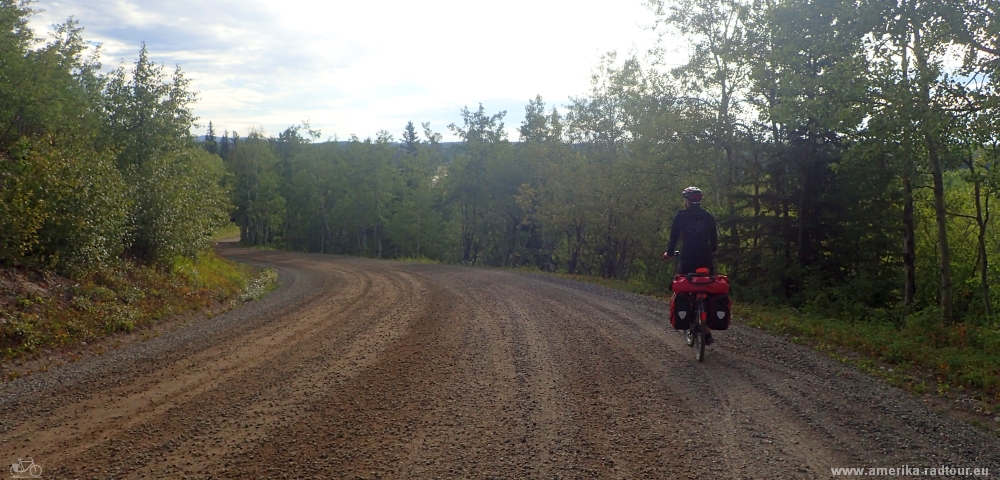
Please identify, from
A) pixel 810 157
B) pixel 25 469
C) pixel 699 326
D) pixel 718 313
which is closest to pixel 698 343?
pixel 699 326

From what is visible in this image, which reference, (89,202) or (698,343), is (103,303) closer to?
(89,202)

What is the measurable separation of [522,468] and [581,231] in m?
30.8

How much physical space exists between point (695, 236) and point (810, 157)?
9121 mm

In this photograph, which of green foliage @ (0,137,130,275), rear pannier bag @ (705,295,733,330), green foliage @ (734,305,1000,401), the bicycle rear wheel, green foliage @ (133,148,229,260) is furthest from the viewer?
green foliage @ (133,148,229,260)

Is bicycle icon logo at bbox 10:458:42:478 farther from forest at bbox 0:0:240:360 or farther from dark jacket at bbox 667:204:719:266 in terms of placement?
dark jacket at bbox 667:204:719:266

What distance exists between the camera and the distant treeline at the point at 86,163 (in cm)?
1148

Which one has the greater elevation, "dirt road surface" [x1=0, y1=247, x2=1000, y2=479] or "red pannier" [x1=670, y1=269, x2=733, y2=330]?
"red pannier" [x1=670, y1=269, x2=733, y2=330]

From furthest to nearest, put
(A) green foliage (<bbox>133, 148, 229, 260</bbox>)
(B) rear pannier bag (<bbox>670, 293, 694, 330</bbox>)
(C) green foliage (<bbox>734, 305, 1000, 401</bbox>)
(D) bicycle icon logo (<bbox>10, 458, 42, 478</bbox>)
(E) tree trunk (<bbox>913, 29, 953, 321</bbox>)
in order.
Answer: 1. (A) green foliage (<bbox>133, 148, 229, 260</bbox>)
2. (E) tree trunk (<bbox>913, 29, 953, 321</bbox>)
3. (B) rear pannier bag (<bbox>670, 293, 694, 330</bbox>)
4. (C) green foliage (<bbox>734, 305, 1000, 401</bbox>)
5. (D) bicycle icon logo (<bbox>10, 458, 42, 478</bbox>)

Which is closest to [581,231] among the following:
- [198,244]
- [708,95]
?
[708,95]

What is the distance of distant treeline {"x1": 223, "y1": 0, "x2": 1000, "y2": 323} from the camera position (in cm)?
1016

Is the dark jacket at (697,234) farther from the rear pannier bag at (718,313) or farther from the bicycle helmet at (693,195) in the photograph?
the rear pannier bag at (718,313)

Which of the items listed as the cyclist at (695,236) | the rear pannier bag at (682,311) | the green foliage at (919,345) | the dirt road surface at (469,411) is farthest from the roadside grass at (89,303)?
the green foliage at (919,345)

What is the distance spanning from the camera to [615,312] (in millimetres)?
12211

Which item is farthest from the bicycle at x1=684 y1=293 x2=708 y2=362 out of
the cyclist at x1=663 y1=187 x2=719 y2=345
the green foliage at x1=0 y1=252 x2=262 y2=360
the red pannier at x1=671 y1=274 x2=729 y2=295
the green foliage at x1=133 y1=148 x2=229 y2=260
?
the green foliage at x1=133 y1=148 x2=229 y2=260
